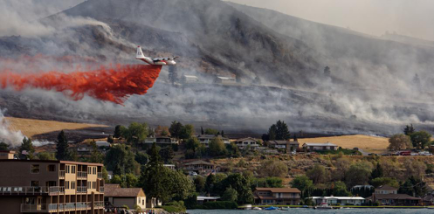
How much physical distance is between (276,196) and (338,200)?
41.1 ft

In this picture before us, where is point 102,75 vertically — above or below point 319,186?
above

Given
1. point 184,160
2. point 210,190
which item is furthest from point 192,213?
point 184,160

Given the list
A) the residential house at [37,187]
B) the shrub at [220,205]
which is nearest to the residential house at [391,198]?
the shrub at [220,205]

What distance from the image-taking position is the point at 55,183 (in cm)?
7169

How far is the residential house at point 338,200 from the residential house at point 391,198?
3.09 meters

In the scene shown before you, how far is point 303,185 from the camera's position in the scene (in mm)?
162375

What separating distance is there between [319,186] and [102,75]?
62.0 m

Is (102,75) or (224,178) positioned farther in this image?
(102,75)

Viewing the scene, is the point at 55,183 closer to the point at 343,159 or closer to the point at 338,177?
the point at 338,177

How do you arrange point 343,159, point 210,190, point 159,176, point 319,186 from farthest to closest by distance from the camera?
1. point 343,159
2. point 319,186
3. point 210,190
4. point 159,176

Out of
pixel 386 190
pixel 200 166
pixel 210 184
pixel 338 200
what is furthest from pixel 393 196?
pixel 200 166

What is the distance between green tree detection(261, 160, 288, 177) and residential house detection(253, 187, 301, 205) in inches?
873

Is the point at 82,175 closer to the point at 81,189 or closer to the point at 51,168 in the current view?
the point at 81,189

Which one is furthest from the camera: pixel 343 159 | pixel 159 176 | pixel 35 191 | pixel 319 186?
pixel 343 159
